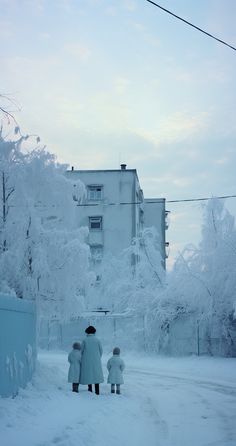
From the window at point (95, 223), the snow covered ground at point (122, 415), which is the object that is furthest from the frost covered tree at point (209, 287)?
the window at point (95, 223)

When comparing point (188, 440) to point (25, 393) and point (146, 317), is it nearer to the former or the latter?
point (25, 393)

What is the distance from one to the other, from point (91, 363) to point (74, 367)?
43 cm

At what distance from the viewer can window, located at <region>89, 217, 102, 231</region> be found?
2124 inches

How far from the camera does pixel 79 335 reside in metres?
38.4

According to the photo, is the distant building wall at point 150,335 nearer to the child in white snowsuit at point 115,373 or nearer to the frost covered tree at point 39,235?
the frost covered tree at point 39,235

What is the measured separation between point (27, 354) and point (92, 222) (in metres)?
39.3

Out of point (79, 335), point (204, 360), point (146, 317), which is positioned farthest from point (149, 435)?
point (79, 335)

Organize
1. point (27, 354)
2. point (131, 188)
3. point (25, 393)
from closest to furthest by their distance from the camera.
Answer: point (25, 393) < point (27, 354) < point (131, 188)

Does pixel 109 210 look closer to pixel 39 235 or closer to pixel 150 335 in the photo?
pixel 150 335

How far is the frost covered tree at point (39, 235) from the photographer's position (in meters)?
18.3

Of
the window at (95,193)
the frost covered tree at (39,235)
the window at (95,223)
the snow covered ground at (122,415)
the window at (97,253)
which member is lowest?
the snow covered ground at (122,415)

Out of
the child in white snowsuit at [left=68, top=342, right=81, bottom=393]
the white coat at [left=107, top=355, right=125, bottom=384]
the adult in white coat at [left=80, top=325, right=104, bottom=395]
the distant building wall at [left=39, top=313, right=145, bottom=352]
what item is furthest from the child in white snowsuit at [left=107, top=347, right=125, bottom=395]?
the distant building wall at [left=39, top=313, right=145, bottom=352]

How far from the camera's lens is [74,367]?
15.6m

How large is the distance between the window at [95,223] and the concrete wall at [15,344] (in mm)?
38026
